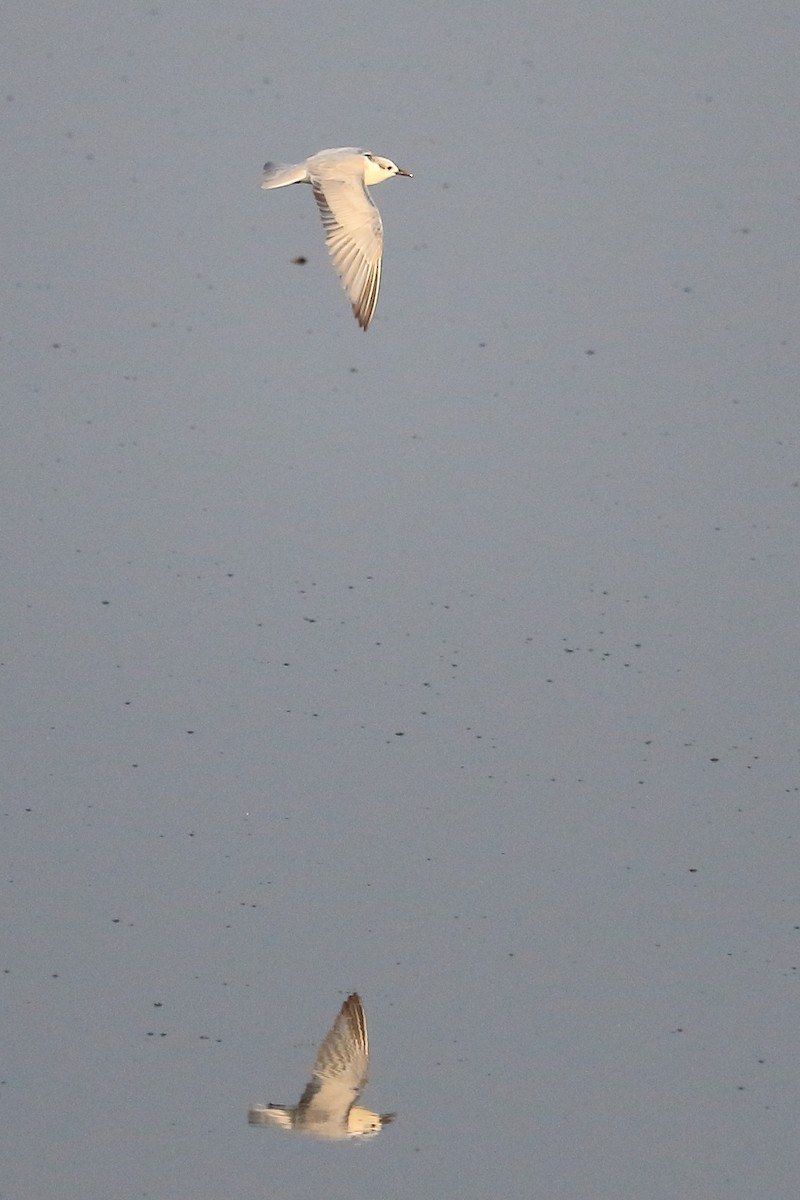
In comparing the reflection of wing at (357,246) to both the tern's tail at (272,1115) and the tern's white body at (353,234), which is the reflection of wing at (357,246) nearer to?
Answer: the tern's white body at (353,234)

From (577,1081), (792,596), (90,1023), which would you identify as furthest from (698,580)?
(90,1023)

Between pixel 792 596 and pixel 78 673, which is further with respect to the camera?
pixel 792 596

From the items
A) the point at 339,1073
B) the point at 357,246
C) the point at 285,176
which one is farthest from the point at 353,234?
the point at 339,1073

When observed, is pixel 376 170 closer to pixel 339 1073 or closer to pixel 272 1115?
pixel 339 1073

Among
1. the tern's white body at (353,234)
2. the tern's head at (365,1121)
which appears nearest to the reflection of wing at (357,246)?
the tern's white body at (353,234)

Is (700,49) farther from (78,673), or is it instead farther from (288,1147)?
(288,1147)

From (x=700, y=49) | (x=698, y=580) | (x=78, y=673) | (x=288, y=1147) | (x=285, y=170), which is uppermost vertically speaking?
(x=700, y=49)
